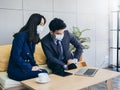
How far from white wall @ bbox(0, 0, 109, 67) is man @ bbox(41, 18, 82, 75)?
2.52ft

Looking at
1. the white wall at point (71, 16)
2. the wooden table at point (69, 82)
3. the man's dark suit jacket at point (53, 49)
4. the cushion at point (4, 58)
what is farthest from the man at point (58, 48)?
the white wall at point (71, 16)

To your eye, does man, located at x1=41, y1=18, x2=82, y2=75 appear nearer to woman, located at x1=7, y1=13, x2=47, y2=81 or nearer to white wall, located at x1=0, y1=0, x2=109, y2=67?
woman, located at x1=7, y1=13, x2=47, y2=81

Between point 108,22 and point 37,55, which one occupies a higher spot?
point 108,22

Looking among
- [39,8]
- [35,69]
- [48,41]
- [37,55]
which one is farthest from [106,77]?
[39,8]

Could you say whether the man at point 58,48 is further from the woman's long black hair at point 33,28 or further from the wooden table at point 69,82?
the wooden table at point 69,82

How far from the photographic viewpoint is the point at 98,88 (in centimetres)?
340

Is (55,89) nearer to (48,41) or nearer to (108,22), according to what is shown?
(48,41)

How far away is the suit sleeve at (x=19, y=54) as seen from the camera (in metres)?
2.21

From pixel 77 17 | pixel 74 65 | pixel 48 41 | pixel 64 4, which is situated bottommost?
pixel 74 65

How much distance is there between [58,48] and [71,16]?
1.47 m

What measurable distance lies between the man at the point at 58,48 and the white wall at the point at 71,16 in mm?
769

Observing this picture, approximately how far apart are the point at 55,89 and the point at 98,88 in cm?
187

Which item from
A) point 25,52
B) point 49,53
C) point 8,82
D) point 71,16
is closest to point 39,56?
point 49,53

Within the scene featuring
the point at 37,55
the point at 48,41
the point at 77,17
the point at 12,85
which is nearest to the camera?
the point at 12,85
